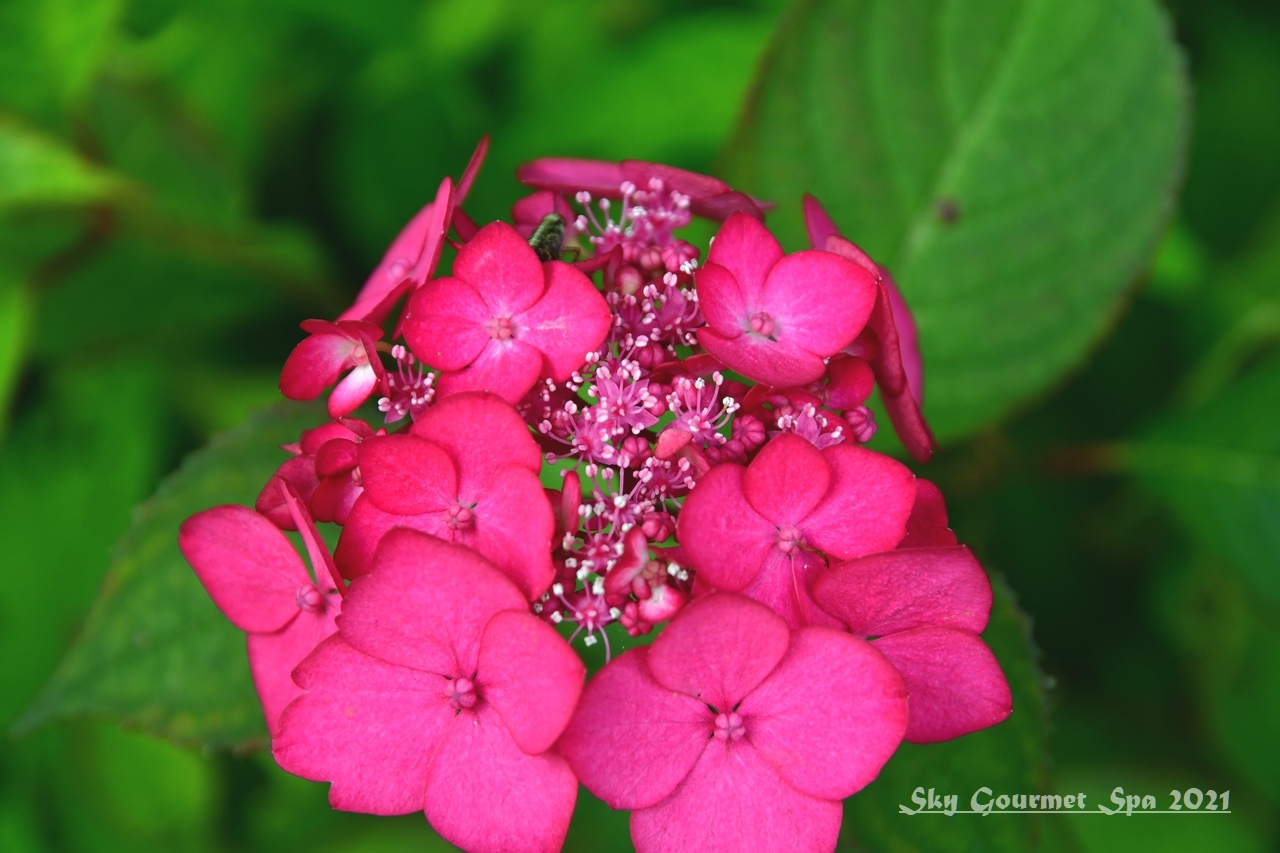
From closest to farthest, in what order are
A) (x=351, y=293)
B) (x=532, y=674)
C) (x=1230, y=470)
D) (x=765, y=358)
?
(x=532, y=674), (x=765, y=358), (x=1230, y=470), (x=351, y=293)

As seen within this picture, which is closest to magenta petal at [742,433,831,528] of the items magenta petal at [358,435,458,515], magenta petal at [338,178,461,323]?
magenta petal at [358,435,458,515]

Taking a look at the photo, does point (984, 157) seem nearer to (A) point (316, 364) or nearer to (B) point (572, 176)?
(B) point (572, 176)

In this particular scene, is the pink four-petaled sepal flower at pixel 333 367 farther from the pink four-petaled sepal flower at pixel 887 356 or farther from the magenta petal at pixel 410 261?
the pink four-petaled sepal flower at pixel 887 356

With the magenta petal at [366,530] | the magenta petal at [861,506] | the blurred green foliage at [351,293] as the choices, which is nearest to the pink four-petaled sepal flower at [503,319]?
the magenta petal at [366,530]

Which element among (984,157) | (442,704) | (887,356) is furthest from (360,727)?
(984,157)

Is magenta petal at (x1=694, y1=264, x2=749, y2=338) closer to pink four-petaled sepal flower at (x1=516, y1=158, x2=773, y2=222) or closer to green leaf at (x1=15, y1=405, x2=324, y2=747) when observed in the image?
pink four-petaled sepal flower at (x1=516, y1=158, x2=773, y2=222)

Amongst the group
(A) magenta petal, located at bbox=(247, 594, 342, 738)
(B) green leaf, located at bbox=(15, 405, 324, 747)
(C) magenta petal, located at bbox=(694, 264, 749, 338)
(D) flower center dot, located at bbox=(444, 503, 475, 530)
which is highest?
(C) magenta petal, located at bbox=(694, 264, 749, 338)

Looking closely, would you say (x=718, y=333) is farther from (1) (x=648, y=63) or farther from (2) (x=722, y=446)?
(1) (x=648, y=63)
